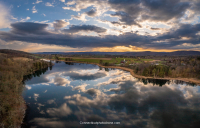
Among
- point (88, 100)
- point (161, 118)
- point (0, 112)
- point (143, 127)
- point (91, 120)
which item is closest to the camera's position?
point (0, 112)

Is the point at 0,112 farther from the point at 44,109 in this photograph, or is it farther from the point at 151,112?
the point at 151,112

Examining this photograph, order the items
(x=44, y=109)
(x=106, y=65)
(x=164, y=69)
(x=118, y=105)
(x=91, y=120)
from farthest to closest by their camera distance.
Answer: (x=106, y=65) < (x=164, y=69) < (x=118, y=105) < (x=44, y=109) < (x=91, y=120)

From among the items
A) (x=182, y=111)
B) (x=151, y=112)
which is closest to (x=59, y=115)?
(x=151, y=112)

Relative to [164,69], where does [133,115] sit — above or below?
below

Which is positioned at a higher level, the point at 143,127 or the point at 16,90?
the point at 16,90

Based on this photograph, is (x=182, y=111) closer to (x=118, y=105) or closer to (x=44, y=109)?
(x=118, y=105)

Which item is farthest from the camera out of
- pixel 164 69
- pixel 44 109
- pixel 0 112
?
pixel 164 69

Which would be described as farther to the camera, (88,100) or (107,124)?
(88,100)

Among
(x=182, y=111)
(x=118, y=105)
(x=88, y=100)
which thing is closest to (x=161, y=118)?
(x=182, y=111)

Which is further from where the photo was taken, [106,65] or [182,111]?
[106,65]
